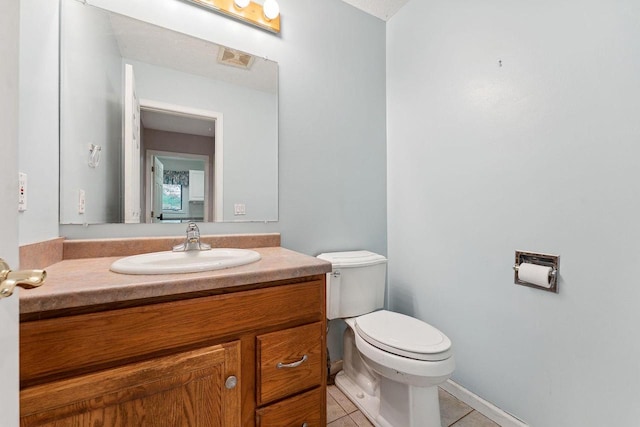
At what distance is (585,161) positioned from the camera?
1.02 metres

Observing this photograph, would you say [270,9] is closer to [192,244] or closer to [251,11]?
[251,11]

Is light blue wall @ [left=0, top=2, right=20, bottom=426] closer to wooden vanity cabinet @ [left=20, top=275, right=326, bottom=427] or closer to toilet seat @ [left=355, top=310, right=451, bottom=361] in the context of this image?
wooden vanity cabinet @ [left=20, top=275, right=326, bottom=427]

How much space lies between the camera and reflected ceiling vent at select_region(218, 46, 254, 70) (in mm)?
1370

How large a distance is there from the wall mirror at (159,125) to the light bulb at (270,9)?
0.23 metres

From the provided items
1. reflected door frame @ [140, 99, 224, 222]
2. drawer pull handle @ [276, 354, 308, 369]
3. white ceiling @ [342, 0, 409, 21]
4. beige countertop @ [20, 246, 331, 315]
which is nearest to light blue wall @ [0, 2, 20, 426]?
beige countertop @ [20, 246, 331, 315]

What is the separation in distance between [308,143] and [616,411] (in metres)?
1.75

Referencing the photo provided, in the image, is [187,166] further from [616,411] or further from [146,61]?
[616,411]

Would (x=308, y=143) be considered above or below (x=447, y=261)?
above

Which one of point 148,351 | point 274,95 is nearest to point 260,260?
point 148,351

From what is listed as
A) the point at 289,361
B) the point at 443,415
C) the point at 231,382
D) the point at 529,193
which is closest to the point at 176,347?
the point at 231,382

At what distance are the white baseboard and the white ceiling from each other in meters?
2.40

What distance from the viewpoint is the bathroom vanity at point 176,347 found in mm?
582

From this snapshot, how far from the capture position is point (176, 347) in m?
0.71

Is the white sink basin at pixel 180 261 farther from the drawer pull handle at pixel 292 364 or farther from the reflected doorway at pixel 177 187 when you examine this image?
the drawer pull handle at pixel 292 364
